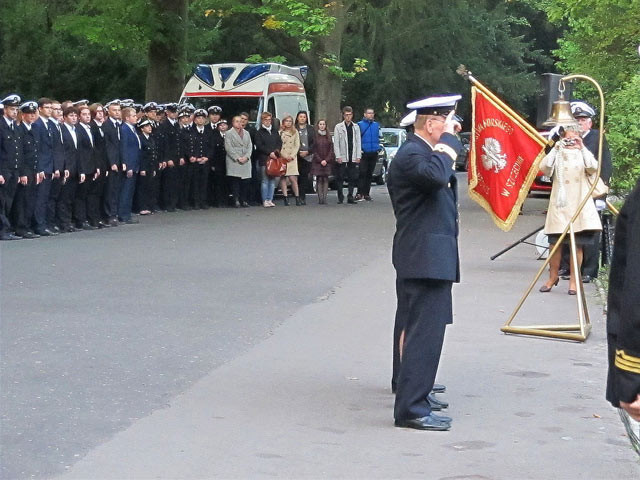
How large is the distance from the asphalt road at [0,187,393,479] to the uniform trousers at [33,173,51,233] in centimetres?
54

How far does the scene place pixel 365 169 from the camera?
29312 mm

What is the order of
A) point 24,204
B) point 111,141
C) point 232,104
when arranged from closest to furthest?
point 24,204
point 111,141
point 232,104

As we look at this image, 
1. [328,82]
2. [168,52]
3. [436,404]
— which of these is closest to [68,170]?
[168,52]

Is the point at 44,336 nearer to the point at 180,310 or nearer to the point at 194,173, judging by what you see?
the point at 180,310

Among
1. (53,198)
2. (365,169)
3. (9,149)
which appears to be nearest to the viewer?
(9,149)

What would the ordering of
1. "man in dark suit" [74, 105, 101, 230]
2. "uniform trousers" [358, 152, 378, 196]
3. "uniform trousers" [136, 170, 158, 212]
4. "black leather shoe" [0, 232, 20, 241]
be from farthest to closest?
1. "uniform trousers" [358, 152, 378, 196]
2. "uniform trousers" [136, 170, 158, 212]
3. "man in dark suit" [74, 105, 101, 230]
4. "black leather shoe" [0, 232, 20, 241]

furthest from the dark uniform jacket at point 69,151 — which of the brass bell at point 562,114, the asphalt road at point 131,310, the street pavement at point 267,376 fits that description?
the brass bell at point 562,114

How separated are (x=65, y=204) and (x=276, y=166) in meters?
7.06

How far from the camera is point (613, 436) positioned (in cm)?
764

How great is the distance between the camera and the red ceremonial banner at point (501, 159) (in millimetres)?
11250

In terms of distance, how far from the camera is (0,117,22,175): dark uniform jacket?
18109 mm

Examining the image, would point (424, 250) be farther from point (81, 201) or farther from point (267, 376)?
point (81, 201)

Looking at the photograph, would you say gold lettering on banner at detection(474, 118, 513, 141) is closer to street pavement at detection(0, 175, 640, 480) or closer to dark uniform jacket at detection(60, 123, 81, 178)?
street pavement at detection(0, 175, 640, 480)

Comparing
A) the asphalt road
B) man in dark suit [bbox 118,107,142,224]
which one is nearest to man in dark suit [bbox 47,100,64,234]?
the asphalt road
